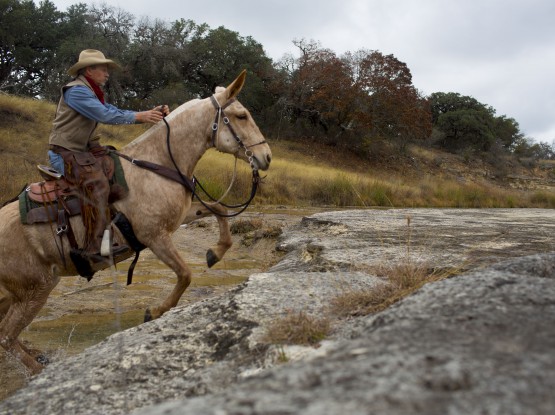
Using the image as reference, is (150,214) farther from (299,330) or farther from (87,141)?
(299,330)

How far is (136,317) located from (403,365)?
179 inches

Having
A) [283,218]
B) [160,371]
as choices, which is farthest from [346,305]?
[283,218]

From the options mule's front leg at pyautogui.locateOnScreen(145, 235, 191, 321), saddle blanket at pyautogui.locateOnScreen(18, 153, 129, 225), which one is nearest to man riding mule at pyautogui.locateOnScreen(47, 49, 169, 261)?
saddle blanket at pyautogui.locateOnScreen(18, 153, 129, 225)

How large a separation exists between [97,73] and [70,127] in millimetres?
591

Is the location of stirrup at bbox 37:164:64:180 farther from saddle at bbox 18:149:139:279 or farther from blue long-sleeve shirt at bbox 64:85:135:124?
blue long-sleeve shirt at bbox 64:85:135:124

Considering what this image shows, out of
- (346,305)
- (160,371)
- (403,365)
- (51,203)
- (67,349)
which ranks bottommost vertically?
(67,349)

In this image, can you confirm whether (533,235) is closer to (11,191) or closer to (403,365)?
(403,365)

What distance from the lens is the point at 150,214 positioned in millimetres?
4527

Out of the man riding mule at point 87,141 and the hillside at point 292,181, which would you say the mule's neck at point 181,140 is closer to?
the man riding mule at point 87,141

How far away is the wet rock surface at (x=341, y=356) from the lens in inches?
49.8

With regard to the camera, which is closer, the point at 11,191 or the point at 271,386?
the point at 271,386

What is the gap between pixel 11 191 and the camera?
12516 mm

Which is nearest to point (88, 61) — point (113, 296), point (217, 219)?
point (217, 219)

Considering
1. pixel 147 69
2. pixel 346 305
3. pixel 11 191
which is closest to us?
pixel 346 305
